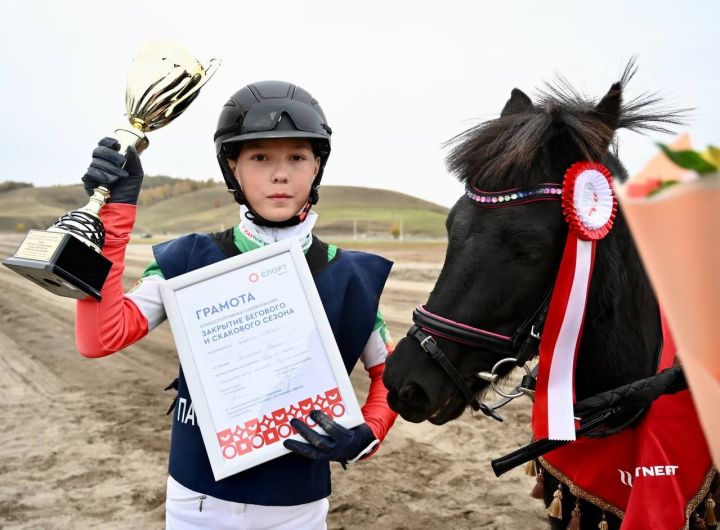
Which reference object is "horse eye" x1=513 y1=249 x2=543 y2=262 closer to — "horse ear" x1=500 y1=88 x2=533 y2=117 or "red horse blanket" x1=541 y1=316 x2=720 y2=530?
"red horse blanket" x1=541 y1=316 x2=720 y2=530

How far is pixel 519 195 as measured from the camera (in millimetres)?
1835

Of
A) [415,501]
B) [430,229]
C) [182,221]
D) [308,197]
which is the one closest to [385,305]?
[415,501]

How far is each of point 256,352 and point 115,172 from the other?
2.34ft

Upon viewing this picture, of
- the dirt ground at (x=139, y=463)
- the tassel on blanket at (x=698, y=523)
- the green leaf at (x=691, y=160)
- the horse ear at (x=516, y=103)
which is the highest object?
the horse ear at (x=516, y=103)

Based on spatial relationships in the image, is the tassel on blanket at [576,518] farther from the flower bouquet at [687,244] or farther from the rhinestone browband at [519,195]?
the flower bouquet at [687,244]

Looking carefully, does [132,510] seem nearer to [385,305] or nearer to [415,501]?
[415,501]

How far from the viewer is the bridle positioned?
1.81m

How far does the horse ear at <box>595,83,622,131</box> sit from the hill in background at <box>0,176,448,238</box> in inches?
1730

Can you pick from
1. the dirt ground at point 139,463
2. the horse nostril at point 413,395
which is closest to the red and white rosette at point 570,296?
the horse nostril at point 413,395

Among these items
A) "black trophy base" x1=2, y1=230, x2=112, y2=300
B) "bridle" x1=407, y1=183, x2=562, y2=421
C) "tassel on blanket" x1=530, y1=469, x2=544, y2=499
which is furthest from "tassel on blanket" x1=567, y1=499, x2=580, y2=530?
"black trophy base" x1=2, y1=230, x2=112, y2=300

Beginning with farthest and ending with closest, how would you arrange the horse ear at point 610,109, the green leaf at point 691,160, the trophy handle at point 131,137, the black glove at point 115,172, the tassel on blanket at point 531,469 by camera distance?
1. the tassel on blanket at point 531,469
2. the horse ear at point 610,109
3. the trophy handle at point 131,137
4. the black glove at point 115,172
5. the green leaf at point 691,160

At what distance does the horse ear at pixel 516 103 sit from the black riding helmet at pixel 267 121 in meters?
0.71

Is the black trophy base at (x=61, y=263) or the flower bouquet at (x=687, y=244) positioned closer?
the flower bouquet at (x=687, y=244)

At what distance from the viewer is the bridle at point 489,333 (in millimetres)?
1812
